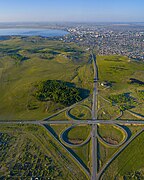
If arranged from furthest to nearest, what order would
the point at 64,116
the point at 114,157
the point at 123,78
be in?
the point at 123,78 → the point at 64,116 → the point at 114,157

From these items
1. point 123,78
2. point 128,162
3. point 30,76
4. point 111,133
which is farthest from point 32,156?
point 123,78

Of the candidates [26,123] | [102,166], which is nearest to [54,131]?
[26,123]

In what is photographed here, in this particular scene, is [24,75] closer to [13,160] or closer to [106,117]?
[106,117]

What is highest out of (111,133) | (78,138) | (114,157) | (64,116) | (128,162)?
(64,116)

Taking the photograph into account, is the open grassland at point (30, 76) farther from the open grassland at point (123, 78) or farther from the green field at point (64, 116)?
the open grassland at point (123, 78)

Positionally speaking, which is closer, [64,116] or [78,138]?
[78,138]

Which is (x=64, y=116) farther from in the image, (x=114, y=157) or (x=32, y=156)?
(x=114, y=157)
